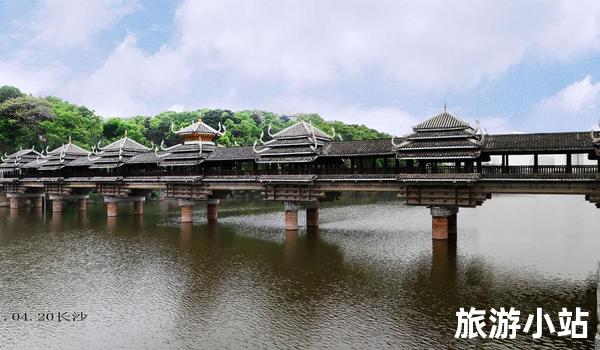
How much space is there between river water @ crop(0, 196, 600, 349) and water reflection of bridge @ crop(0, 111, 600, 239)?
418cm

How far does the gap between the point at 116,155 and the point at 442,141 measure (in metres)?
39.4

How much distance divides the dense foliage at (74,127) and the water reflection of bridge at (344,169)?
1433 centimetres

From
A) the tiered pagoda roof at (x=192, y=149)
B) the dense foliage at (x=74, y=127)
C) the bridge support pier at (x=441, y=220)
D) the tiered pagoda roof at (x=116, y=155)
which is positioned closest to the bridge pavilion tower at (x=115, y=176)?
the tiered pagoda roof at (x=116, y=155)

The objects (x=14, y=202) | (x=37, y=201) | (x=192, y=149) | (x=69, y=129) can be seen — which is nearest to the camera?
(x=192, y=149)

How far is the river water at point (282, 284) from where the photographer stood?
1677cm

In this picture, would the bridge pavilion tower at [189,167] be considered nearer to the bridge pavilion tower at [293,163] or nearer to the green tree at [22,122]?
the bridge pavilion tower at [293,163]

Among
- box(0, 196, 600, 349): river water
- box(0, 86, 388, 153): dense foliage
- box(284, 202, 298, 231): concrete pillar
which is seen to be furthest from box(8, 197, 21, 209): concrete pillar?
box(284, 202, 298, 231): concrete pillar

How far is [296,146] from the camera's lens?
126 ft

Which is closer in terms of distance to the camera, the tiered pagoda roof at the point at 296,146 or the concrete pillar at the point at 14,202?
the tiered pagoda roof at the point at 296,146

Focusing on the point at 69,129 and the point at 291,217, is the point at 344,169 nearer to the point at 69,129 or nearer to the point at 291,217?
the point at 291,217

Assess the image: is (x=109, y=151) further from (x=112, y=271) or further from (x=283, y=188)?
(x=112, y=271)

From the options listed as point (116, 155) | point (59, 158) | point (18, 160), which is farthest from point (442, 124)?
point (18, 160)

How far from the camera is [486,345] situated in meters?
15.7

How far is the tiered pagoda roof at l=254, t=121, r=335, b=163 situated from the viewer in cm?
3734
